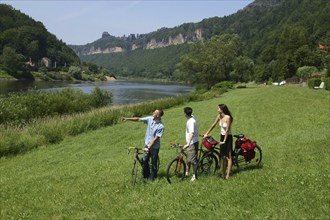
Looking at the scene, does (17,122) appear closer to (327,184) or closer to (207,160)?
(207,160)

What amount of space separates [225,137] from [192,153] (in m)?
1.13

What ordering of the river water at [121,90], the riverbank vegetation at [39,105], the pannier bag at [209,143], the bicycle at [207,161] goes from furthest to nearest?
1. the river water at [121,90]
2. the riverbank vegetation at [39,105]
3. the bicycle at [207,161]
4. the pannier bag at [209,143]

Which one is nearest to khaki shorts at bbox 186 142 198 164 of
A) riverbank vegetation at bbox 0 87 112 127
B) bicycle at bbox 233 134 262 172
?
bicycle at bbox 233 134 262 172

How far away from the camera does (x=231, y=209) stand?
742 centimetres

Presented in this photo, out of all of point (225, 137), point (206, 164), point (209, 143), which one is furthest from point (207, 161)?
point (225, 137)

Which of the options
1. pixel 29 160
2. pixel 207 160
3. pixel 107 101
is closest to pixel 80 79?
pixel 107 101

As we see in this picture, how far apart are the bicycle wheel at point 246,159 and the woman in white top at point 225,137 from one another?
28.9 inches

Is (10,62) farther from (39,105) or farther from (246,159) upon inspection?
(246,159)

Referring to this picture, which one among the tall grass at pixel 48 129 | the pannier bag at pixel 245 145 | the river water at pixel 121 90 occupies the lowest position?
the river water at pixel 121 90

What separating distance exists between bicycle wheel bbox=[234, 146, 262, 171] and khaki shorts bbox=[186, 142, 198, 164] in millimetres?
1540

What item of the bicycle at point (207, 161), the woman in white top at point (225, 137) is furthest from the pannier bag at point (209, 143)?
the woman in white top at point (225, 137)

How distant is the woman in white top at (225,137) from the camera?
9992mm

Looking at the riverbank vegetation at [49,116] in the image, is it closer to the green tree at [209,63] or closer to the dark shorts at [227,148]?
the dark shorts at [227,148]

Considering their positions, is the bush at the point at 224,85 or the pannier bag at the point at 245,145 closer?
the pannier bag at the point at 245,145
